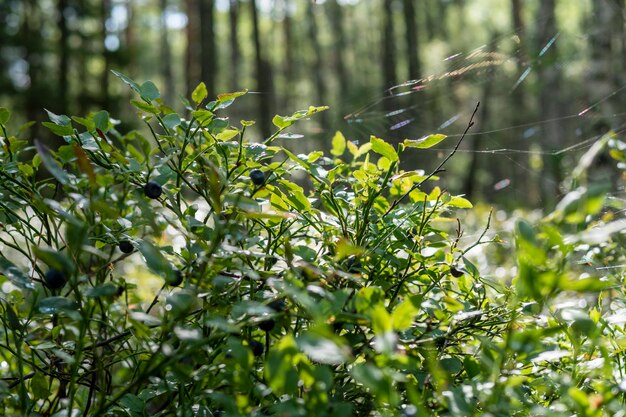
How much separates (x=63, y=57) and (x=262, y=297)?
1881 centimetres

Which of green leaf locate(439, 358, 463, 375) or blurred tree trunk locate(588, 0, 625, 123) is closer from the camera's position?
green leaf locate(439, 358, 463, 375)

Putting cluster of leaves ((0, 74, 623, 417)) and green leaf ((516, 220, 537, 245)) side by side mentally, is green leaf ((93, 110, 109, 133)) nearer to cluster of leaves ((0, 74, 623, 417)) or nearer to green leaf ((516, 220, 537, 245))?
cluster of leaves ((0, 74, 623, 417))

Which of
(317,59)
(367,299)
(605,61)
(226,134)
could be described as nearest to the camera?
(367,299)

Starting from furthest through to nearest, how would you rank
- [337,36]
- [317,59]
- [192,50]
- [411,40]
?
[337,36], [317,59], [411,40], [192,50]

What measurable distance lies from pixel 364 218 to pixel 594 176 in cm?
512

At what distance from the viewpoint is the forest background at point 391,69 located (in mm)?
3943

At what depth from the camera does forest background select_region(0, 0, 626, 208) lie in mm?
3943

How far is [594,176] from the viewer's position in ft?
19.3

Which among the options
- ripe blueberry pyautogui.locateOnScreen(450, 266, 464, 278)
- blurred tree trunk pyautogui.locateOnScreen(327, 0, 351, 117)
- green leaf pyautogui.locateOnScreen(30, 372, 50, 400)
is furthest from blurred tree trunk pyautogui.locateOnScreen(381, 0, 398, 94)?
green leaf pyautogui.locateOnScreen(30, 372, 50, 400)

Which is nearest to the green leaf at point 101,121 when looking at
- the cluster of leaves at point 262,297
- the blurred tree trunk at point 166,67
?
the cluster of leaves at point 262,297

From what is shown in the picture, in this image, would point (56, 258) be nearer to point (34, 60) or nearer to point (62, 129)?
point (62, 129)

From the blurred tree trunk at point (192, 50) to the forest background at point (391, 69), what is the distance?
48 mm

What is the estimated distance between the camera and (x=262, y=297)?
118 centimetres

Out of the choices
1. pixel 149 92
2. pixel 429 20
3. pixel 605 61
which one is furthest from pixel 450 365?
pixel 429 20
